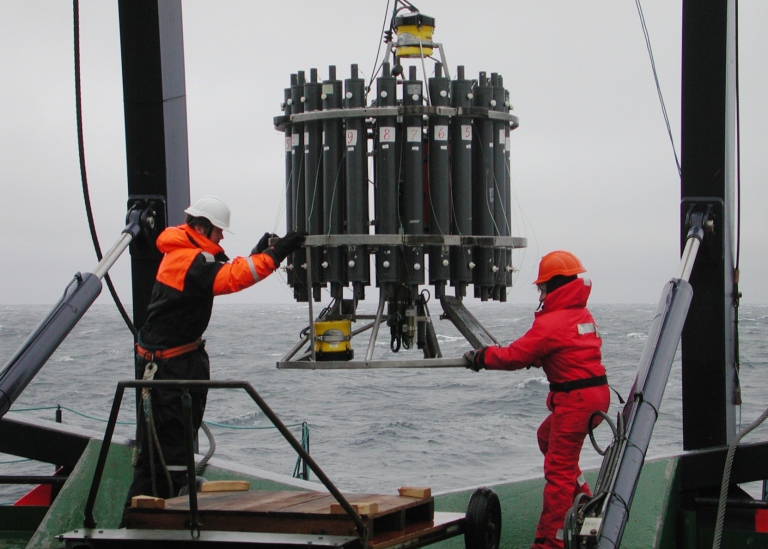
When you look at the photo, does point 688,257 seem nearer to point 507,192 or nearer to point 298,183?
point 507,192

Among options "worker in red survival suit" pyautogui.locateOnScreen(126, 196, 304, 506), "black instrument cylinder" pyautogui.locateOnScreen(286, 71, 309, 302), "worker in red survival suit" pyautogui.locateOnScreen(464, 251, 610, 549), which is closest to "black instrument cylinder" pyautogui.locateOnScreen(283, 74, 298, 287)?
"black instrument cylinder" pyautogui.locateOnScreen(286, 71, 309, 302)

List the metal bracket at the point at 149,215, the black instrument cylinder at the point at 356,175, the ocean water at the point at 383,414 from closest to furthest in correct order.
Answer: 1. the metal bracket at the point at 149,215
2. the black instrument cylinder at the point at 356,175
3. the ocean water at the point at 383,414

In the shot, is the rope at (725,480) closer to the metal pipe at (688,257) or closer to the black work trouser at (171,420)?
the metal pipe at (688,257)

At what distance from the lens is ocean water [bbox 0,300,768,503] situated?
18.8 metres

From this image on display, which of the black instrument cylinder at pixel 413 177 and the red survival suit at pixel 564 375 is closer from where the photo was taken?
the red survival suit at pixel 564 375

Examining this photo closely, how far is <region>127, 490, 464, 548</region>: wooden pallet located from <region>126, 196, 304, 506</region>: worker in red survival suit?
4.00 feet

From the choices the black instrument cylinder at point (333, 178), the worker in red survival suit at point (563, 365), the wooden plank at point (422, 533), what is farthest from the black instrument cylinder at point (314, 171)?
the wooden plank at point (422, 533)

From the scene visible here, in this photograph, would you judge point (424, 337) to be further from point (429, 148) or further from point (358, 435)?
point (358, 435)

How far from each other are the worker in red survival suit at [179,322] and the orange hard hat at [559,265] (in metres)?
1.48

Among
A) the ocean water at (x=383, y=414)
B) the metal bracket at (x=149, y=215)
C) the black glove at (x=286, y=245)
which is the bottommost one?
the ocean water at (x=383, y=414)

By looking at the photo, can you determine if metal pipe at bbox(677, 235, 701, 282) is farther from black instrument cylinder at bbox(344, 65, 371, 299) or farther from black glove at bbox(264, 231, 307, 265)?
black instrument cylinder at bbox(344, 65, 371, 299)

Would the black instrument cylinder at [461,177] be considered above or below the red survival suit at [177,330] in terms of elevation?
above

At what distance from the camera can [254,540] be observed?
16.2ft

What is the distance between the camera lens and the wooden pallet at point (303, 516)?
5027 millimetres
